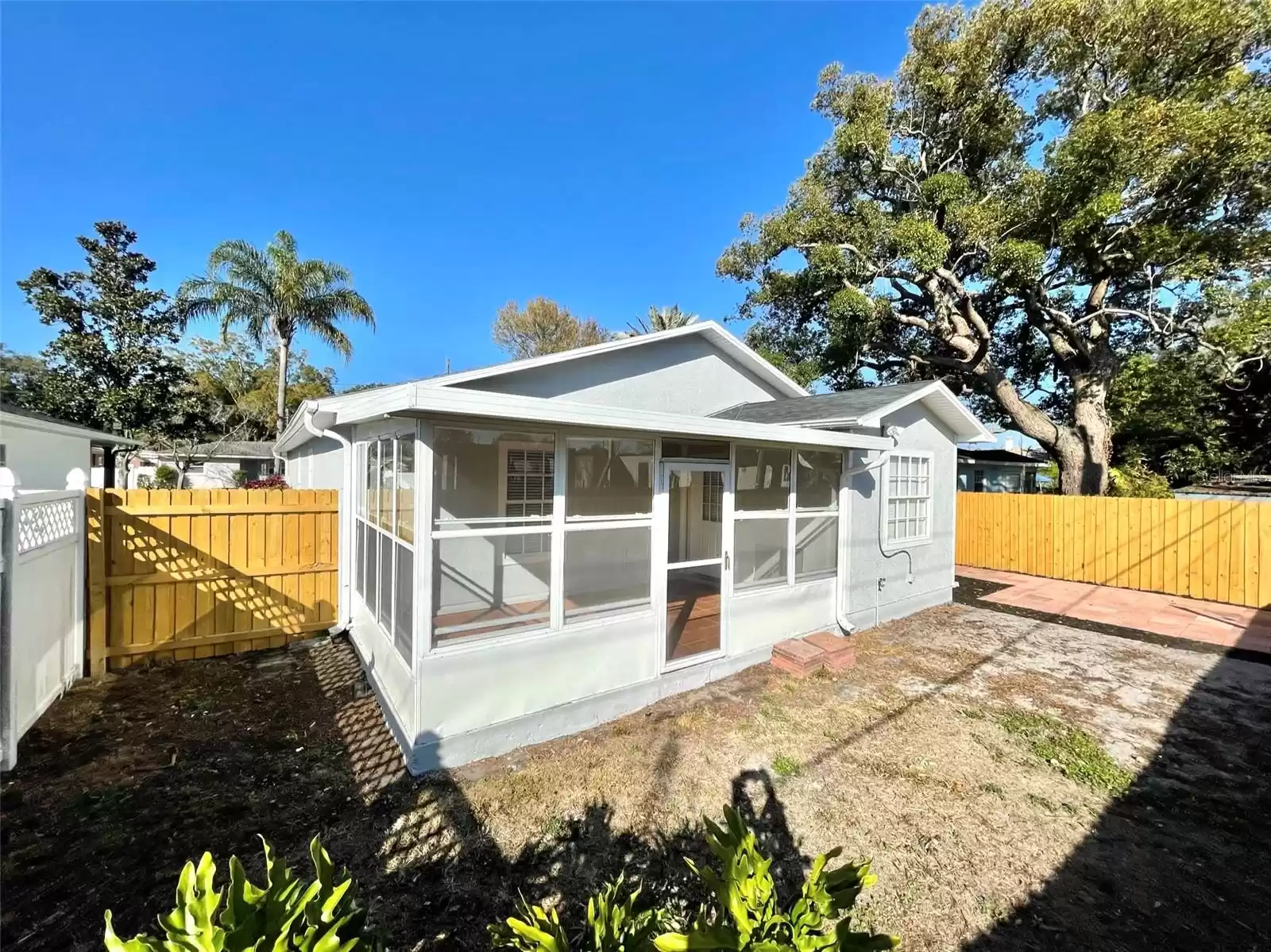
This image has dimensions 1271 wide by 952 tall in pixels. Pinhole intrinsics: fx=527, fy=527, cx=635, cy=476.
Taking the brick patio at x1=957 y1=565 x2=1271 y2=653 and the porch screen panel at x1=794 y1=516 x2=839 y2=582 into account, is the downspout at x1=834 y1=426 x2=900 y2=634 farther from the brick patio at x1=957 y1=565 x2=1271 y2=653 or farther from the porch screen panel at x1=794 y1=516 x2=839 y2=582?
the brick patio at x1=957 y1=565 x2=1271 y2=653

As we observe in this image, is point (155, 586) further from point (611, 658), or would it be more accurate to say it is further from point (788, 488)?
point (788, 488)

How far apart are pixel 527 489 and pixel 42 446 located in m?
16.3

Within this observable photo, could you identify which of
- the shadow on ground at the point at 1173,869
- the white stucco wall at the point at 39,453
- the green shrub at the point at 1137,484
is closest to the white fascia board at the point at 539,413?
the shadow on ground at the point at 1173,869

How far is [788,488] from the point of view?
6199 mm

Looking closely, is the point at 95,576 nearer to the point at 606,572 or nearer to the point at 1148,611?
the point at 606,572

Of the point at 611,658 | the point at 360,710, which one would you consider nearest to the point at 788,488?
the point at 611,658

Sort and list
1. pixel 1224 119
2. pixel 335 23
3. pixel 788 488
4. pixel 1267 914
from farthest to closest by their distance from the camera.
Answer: pixel 1224 119 → pixel 335 23 → pixel 788 488 → pixel 1267 914

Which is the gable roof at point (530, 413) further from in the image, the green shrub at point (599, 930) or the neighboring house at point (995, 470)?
the neighboring house at point (995, 470)

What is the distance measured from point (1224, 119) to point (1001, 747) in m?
14.4

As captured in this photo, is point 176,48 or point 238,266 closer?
point 176,48

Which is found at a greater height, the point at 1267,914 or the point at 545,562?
the point at 545,562

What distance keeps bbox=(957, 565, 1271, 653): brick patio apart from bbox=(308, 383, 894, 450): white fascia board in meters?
6.58

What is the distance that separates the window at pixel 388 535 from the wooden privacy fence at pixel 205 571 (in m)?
0.74

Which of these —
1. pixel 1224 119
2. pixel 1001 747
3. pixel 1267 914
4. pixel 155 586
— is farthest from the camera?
pixel 1224 119
